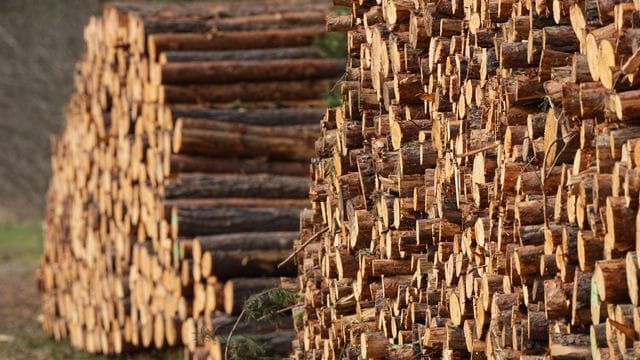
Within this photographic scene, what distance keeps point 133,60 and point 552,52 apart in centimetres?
660

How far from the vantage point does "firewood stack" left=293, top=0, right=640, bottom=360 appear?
3.99 metres

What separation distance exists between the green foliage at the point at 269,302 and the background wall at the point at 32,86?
14208 mm

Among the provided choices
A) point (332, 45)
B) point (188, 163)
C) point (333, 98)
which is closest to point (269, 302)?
point (188, 163)

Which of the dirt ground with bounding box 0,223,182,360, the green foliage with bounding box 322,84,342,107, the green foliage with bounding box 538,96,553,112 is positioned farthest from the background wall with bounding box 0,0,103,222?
the green foliage with bounding box 538,96,553,112

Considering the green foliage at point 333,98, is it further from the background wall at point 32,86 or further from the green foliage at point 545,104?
the background wall at point 32,86

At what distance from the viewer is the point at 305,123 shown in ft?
33.5

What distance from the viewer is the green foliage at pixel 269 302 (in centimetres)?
759

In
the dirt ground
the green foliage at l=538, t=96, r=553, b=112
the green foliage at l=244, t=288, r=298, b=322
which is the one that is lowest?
the dirt ground

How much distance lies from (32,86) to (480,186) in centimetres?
1874

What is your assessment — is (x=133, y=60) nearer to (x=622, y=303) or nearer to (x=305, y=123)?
(x=305, y=123)

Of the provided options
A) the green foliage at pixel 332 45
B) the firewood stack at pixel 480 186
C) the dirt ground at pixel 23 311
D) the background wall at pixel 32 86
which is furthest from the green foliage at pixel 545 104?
the background wall at pixel 32 86

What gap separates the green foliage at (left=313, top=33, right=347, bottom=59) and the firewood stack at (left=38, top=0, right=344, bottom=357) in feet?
0.20

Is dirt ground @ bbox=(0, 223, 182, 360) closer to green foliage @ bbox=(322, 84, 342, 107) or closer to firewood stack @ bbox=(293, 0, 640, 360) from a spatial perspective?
green foliage @ bbox=(322, 84, 342, 107)

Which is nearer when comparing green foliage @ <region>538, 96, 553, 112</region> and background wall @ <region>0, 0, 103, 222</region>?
green foliage @ <region>538, 96, 553, 112</region>
